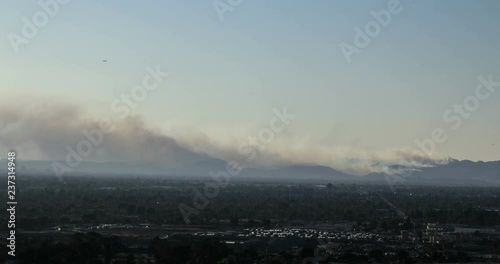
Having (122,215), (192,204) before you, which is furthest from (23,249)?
(192,204)

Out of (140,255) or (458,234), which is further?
(458,234)

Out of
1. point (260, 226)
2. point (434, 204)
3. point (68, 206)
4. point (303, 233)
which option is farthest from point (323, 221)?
point (434, 204)

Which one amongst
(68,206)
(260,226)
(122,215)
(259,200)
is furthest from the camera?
(259,200)

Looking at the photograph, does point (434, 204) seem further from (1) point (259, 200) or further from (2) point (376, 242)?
(2) point (376, 242)

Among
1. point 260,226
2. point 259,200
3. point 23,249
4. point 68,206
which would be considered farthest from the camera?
point 259,200

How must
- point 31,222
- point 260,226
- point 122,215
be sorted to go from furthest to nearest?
point 122,215
point 260,226
point 31,222

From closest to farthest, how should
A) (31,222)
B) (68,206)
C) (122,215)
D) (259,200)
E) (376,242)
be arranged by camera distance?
(376,242) < (31,222) < (122,215) < (68,206) < (259,200)

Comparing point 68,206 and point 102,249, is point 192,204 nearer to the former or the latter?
point 68,206

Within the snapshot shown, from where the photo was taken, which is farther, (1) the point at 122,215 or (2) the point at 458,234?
(1) the point at 122,215

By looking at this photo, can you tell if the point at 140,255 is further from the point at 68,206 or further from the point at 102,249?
the point at 68,206
